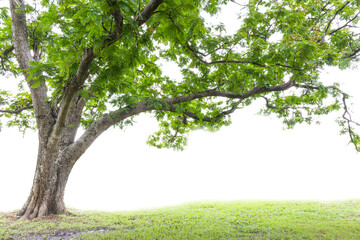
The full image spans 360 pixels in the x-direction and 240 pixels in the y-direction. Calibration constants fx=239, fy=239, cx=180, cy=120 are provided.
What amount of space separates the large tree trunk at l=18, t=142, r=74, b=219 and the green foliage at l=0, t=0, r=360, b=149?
2128mm

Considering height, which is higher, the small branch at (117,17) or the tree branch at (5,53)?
the tree branch at (5,53)

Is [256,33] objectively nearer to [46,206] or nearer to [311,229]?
[311,229]

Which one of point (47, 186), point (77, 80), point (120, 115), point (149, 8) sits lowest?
point (47, 186)

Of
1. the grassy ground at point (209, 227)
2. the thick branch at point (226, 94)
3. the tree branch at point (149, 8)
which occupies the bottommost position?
the grassy ground at point (209, 227)

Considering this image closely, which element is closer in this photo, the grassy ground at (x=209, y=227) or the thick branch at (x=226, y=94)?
the grassy ground at (x=209, y=227)

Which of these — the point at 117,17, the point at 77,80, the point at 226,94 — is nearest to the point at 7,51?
the point at 77,80

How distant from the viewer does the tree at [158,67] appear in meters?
4.51

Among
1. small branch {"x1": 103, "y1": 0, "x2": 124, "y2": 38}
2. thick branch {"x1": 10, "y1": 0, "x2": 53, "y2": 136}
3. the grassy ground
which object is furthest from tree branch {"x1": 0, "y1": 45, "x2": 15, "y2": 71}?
small branch {"x1": 103, "y1": 0, "x2": 124, "y2": 38}

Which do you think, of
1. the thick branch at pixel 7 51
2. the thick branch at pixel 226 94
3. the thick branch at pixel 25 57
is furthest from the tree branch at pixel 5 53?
the thick branch at pixel 226 94

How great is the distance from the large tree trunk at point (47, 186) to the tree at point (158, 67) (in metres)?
0.03

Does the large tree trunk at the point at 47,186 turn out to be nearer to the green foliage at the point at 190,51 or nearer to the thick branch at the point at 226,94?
the green foliage at the point at 190,51

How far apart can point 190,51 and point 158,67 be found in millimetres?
2238

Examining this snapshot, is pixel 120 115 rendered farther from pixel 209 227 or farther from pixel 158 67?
pixel 209 227

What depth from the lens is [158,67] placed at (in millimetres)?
8078
